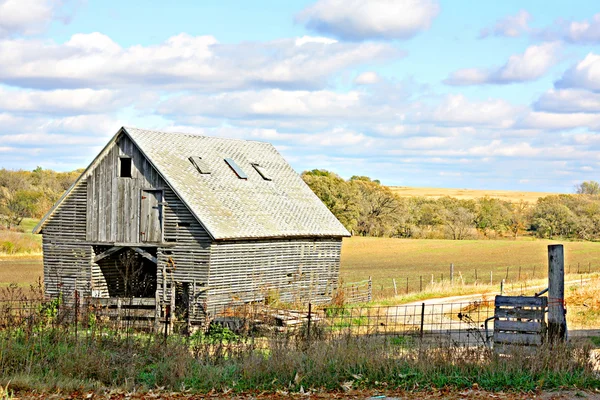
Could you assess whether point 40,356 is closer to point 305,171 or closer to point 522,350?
point 522,350

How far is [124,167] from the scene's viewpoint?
3033 cm

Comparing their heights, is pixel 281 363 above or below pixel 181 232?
below

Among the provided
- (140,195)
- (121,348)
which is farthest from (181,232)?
(121,348)

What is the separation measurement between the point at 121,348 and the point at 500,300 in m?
7.44

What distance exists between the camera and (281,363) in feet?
43.9

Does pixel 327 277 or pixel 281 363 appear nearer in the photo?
pixel 281 363

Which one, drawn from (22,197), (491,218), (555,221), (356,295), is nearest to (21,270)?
(356,295)

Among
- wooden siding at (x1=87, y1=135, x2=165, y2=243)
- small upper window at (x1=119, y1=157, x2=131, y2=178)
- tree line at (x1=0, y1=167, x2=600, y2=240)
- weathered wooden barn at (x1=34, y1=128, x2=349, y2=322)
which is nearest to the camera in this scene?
weathered wooden barn at (x1=34, y1=128, x2=349, y2=322)

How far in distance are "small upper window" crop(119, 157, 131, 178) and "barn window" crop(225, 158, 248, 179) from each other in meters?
4.91

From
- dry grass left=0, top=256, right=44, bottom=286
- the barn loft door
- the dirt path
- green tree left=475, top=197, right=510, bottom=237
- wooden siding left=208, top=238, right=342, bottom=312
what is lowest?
the dirt path

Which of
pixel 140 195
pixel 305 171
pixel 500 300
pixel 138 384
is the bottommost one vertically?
pixel 138 384

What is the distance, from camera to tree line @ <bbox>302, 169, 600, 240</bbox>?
3767 inches

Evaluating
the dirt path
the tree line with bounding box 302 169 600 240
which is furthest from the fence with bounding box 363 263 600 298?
the tree line with bounding box 302 169 600 240

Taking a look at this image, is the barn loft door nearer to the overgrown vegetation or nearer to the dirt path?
the dirt path
